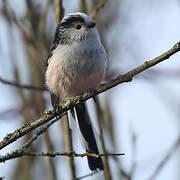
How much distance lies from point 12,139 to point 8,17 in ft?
7.10

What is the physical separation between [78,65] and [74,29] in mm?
521

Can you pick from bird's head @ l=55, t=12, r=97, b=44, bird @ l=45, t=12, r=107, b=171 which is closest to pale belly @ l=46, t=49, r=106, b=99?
bird @ l=45, t=12, r=107, b=171

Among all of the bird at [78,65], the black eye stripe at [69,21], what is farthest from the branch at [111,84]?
the black eye stripe at [69,21]

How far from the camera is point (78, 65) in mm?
2990

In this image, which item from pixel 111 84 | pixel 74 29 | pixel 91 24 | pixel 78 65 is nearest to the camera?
pixel 111 84

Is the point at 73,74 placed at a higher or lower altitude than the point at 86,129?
higher

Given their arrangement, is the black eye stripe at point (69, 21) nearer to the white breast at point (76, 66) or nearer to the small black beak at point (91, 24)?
the small black beak at point (91, 24)

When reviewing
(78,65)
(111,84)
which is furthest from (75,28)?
(111,84)

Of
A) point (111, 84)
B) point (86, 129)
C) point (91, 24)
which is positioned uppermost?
point (91, 24)

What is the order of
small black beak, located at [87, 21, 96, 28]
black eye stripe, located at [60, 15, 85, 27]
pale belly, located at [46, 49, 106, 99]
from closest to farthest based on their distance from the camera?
pale belly, located at [46, 49, 106, 99], small black beak, located at [87, 21, 96, 28], black eye stripe, located at [60, 15, 85, 27]

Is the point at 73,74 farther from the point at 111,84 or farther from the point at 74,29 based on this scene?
the point at 111,84

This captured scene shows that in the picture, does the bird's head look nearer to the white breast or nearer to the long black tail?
the white breast

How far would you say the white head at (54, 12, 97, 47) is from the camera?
3.21 metres

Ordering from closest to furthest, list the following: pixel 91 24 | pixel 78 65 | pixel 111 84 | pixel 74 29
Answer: pixel 111 84
pixel 78 65
pixel 91 24
pixel 74 29
